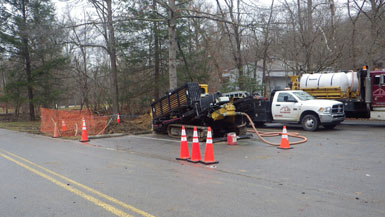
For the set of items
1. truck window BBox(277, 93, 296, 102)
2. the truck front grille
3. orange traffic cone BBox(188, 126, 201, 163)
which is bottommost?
orange traffic cone BBox(188, 126, 201, 163)

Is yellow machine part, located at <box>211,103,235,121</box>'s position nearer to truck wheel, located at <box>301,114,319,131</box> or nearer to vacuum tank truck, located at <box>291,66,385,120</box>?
truck wheel, located at <box>301,114,319,131</box>

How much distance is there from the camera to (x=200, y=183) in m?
6.42

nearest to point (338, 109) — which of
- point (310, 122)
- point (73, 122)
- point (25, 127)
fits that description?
point (310, 122)

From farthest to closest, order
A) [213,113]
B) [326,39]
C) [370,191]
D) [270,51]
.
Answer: [270,51]
[326,39]
[213,113]
[370,191]

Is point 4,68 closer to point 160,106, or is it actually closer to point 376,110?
point 160,106

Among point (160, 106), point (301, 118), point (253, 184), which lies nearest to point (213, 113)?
point (160, 106)

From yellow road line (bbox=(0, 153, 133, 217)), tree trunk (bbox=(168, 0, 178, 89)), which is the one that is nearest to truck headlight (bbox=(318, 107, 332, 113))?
tree trunk (bbox=(168, 0, 178, 89))

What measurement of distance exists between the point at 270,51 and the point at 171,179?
2973cm

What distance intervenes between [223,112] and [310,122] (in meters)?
5.01

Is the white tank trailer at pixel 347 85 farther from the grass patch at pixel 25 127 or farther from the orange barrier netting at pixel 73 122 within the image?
the grass patch at pixel 25 127

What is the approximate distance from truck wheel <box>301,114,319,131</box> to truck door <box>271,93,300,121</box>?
20.6 inches


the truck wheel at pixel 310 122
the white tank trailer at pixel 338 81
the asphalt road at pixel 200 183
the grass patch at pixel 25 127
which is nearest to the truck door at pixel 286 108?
the truck wheel at pixel 310 122

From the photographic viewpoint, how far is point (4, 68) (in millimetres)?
29656

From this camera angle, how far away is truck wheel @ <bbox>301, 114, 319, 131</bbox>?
14.5 metres
